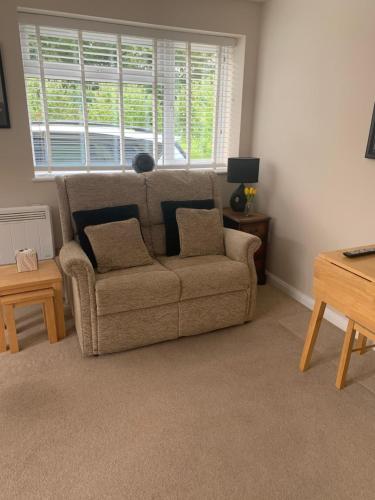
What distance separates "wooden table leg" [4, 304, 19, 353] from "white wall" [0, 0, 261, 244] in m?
1.03

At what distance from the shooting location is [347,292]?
6.26 feet

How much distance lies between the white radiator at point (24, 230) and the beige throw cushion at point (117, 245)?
0.70 m

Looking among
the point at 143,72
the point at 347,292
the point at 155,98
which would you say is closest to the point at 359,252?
the point at 347,292

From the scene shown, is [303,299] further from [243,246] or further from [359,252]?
[359,252]

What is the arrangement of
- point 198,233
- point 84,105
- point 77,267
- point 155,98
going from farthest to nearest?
1. point 155,98
2. point 84,105
3. point 198,233
4. point 77,267

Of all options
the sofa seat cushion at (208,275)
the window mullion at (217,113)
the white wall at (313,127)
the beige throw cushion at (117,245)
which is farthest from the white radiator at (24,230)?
the white wall at (313,127)

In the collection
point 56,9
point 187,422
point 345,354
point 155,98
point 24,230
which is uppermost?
point 56,9

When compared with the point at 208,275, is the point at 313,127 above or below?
above

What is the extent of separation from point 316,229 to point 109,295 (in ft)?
5.78

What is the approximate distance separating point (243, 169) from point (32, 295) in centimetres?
204

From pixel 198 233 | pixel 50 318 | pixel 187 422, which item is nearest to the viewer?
pixel 187 422

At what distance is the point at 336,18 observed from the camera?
2.58 m

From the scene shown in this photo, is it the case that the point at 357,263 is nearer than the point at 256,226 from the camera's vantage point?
Yes

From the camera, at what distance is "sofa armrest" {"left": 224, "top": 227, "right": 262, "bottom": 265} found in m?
2.71
